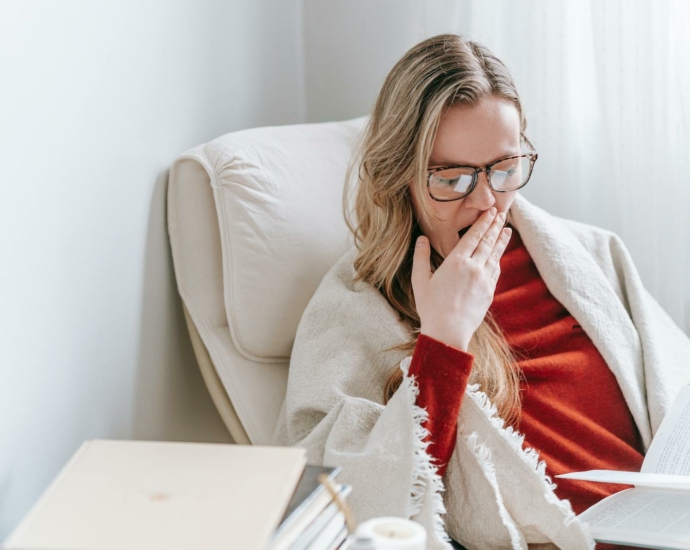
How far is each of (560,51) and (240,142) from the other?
2.68ft

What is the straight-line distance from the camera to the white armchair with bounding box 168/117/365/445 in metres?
1.28

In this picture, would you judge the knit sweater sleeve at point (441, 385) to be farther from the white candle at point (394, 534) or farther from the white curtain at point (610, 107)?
the white curtain at point (610, 107)

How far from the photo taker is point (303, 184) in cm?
142

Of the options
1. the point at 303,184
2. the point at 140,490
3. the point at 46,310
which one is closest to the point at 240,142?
the point at 303,184

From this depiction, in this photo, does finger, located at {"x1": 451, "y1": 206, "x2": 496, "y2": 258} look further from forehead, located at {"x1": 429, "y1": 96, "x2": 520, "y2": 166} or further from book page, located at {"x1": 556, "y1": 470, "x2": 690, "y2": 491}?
book page, located at {"x1": 556, "y1": 470, "x2": 690, "y2": 491}

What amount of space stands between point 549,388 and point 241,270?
0.51 metres

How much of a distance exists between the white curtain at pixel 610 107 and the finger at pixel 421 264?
2.48ft

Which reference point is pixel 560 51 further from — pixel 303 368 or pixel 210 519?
pixel 210 519

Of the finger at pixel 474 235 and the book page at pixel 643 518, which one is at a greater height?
the finger at pixel 474 235

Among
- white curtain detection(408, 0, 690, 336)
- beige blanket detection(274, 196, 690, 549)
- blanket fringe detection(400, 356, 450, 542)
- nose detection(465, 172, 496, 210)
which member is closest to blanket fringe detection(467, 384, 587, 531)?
beige blanket detection(274, 196, 690, 549)

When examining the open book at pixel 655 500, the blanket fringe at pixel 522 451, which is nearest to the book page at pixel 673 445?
the open book at pixel 655 500

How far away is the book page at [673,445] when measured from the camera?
110cm

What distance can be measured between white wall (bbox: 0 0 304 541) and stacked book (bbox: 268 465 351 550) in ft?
1.03

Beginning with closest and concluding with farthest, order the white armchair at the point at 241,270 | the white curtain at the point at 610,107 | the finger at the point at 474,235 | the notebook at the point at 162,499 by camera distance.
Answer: the notebook at the point at 162,499 → the finger at the point at 474,235 → the white armchair at the point at 241,270 → the white curtain at the point at 610,107
